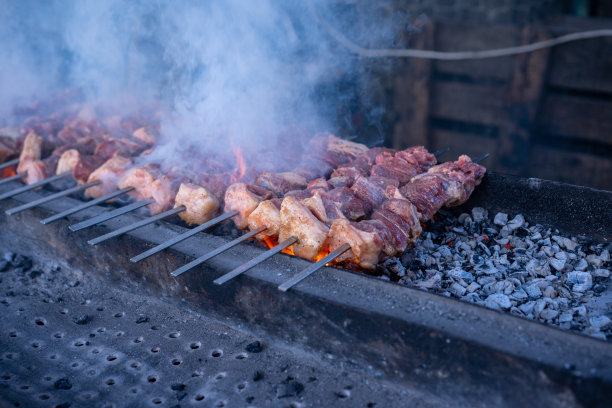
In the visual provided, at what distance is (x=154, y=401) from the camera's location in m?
2.70

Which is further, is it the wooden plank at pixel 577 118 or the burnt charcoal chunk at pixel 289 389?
the wooden plank at pixel 577 118

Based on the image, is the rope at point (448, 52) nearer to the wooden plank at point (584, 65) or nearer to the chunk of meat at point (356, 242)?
A: the wooden plank at point (584, 65)

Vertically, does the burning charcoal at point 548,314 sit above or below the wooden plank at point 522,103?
below

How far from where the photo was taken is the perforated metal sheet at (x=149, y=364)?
2.69 m

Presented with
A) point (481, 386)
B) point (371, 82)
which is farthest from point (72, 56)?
point (481, 386)

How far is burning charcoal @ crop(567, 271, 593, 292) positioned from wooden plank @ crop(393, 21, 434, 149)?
5238mm

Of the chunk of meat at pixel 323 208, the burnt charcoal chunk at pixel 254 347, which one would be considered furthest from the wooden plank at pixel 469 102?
the burnt charcoal chunk at pixel 254 347

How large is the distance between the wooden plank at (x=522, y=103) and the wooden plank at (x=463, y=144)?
22cm

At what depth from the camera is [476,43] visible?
747 centimetres

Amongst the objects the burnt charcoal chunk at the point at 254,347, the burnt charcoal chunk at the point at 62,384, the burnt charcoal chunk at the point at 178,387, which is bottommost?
the burnt charcoal chunk at the point at 62,384

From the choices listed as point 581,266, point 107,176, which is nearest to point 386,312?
point 581,266

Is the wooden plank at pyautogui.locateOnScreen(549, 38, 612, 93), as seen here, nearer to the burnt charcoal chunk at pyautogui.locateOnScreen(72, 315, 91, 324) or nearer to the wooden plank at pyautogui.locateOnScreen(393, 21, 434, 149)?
the wooden plank at pyautogui.locateOnScreen(393, 21, 434, 149)

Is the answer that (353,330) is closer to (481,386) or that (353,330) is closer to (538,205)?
(481,386)

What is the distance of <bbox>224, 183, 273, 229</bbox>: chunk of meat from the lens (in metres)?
3.53
